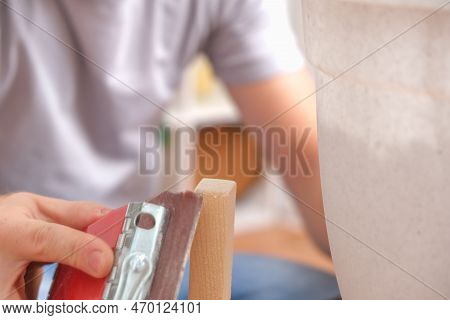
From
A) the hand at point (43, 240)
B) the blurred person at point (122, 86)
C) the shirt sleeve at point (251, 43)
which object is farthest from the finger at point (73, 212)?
the shirt sleeve at point (251, 43)

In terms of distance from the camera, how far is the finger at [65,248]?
0.32 metres

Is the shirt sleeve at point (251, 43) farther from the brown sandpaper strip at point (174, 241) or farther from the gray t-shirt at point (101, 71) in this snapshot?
the brown sandpaper strip at point (174, 241)

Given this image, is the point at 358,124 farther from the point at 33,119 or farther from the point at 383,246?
the point at 33,119

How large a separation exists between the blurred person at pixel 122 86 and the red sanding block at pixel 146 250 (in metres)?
0.27

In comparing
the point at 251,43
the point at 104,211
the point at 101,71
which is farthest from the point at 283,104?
the point at 104,211

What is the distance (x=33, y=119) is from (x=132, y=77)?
13 centimetres

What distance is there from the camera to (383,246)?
34 centimetres

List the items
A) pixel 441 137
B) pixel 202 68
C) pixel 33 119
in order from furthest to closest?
pixel 202 68, pixel 33 119, pixel 441 137

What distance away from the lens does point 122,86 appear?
0.78 meters

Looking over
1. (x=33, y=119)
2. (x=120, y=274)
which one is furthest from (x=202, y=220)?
(x=33, y=119)

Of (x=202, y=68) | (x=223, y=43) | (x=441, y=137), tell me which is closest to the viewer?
(x=441, y=137)

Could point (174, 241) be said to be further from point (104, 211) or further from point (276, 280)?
point (276, 280)

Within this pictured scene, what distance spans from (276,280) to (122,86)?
287 mm
